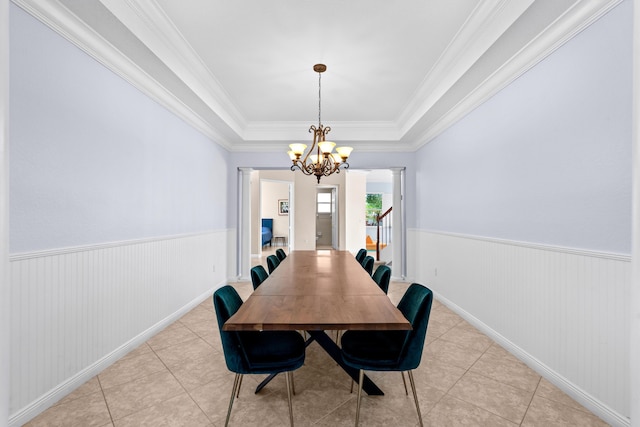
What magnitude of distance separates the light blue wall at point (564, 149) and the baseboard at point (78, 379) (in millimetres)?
3576

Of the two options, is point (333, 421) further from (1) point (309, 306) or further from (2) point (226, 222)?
(2) point (226, 222)

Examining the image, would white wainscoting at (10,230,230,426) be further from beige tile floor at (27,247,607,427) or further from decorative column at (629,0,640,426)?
decorative column at (629,0,640,426)

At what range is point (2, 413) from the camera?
1.17 metres

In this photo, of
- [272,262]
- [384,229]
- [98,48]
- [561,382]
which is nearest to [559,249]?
[561,382]

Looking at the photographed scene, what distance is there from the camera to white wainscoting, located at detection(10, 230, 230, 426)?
1719mm

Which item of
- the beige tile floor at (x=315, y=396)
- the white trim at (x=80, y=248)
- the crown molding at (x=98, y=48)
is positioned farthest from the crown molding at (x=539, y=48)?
the white trim at (x=80, y=248)

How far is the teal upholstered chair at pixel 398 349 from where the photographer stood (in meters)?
1.61

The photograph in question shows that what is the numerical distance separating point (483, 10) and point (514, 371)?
9.10 feet

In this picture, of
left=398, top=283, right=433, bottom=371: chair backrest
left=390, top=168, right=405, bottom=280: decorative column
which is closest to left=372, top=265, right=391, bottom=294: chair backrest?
left=398, top=283, right=433, bottom=371: chair backrest

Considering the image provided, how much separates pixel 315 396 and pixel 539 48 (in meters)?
3.03

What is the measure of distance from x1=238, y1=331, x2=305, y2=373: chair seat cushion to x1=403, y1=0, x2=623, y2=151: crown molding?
274 cm

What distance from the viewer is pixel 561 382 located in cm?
206

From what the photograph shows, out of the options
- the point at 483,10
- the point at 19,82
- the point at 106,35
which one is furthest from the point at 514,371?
the point at 106,35

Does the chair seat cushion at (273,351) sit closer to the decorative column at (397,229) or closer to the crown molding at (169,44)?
the crown molding at (169,44)
